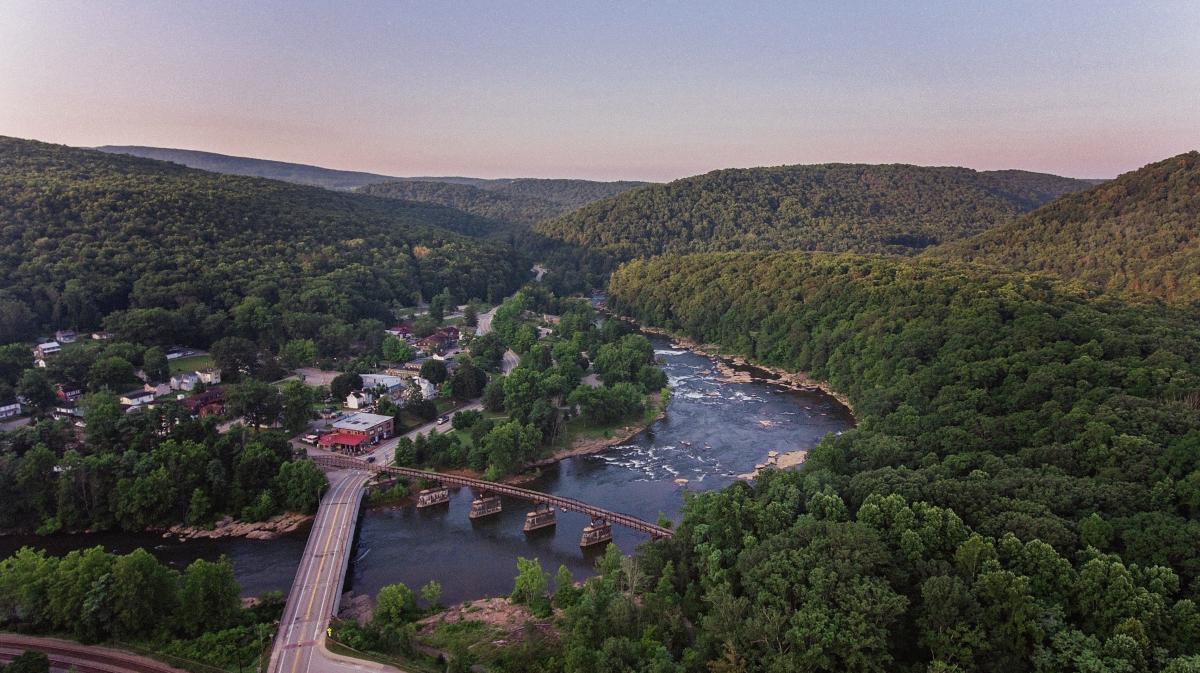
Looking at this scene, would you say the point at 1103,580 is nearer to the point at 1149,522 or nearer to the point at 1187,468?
the point at 1149,522

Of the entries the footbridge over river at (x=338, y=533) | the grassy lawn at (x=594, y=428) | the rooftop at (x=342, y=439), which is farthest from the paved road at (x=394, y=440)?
the grassy lawn at (x=594, y=428)

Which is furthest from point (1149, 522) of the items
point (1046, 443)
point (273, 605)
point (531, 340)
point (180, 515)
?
point (531, 340)

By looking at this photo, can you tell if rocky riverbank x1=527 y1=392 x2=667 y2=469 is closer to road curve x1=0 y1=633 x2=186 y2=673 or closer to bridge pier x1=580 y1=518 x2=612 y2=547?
bridge pier x1=580 y1=518 x2=612 y2=547

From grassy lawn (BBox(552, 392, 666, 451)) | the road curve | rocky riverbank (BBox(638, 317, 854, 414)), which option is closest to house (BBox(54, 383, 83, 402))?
the road curve

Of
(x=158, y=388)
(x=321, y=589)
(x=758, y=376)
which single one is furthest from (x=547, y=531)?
(x=758, y=376)

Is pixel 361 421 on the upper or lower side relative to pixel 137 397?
lower

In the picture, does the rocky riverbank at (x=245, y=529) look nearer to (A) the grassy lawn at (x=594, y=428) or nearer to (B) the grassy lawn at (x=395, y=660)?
(B) the grassy lawn at (x=395, y=660)

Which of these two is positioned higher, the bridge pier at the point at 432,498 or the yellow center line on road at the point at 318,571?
the yellow center line on road at the point at 318,571

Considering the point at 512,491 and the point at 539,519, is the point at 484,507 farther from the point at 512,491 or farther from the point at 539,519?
the point at 539,519
